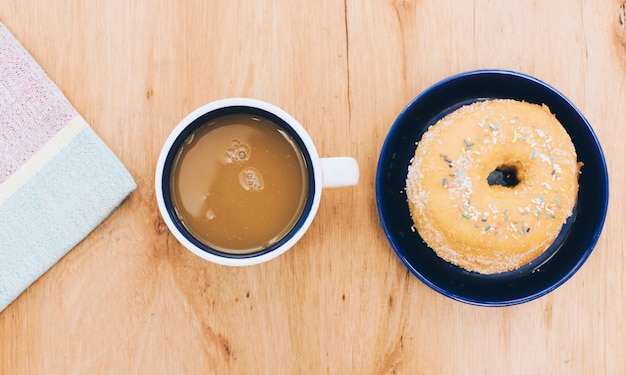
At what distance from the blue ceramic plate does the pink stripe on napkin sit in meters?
0.52

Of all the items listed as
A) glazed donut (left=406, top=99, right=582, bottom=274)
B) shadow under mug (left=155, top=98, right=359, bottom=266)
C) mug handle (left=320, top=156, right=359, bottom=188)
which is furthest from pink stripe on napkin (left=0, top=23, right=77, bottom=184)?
glazed donut (left=406, top=99, right=582, bottom=274)

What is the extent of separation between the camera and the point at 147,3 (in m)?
0.93

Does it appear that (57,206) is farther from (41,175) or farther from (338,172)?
(338,172)

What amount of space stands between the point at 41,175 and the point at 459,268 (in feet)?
2.24

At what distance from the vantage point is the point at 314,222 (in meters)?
0.95

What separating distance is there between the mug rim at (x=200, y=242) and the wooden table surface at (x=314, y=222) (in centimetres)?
16

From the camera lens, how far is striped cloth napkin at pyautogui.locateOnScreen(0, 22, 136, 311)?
2.97 feet

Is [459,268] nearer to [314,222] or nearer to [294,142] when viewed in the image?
[314,222]

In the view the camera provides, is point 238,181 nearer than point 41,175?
Yes

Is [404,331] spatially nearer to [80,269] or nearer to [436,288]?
[436,288]

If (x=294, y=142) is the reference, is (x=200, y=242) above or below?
below

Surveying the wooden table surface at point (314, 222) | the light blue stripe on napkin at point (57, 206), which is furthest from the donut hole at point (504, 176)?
the light blue stripe on napkin at point (57, 206)

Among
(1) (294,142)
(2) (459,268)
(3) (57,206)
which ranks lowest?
(2) (459,268)

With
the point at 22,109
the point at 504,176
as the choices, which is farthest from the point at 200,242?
→ the point at 504,176
